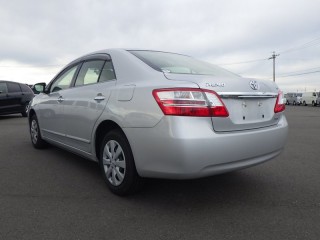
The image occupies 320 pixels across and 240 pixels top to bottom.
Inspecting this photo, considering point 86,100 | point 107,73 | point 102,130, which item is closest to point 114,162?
point 102,130

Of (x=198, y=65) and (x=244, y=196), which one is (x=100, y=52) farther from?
(x=244, y=196)

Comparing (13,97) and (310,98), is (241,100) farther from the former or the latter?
(310,98)

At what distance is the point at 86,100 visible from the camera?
4.02 m

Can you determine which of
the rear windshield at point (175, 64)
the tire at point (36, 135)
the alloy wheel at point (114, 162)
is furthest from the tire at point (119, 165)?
the tire at point (36, 135)

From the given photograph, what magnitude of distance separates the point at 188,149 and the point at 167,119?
0.31m

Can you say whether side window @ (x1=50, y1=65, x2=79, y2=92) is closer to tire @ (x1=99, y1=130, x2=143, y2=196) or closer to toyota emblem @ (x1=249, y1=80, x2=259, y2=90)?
tire @ (x1=99, y1=130, x2=143, y2=196)

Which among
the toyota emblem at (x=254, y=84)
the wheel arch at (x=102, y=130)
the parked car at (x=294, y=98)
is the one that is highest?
the toyota emblem at (x=254, y=84)

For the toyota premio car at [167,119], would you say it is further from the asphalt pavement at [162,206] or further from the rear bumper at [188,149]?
the asphalt pavement at [162,206]

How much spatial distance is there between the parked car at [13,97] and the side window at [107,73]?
1015 centimetres

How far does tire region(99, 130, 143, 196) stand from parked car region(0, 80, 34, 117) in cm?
1049

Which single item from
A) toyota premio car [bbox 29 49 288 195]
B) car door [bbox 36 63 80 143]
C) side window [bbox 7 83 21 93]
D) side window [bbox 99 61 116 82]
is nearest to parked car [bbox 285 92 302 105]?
side window [bbox 7 83 21 93]

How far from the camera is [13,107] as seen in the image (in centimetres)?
1309

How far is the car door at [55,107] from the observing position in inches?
189

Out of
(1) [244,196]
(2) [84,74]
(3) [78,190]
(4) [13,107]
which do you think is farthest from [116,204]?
(4) [13,107]
